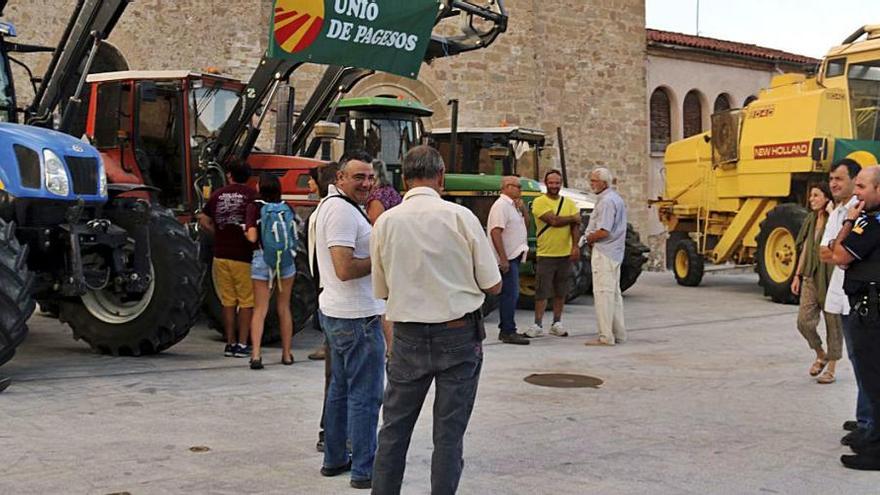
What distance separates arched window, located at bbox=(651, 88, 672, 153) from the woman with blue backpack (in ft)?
62.5

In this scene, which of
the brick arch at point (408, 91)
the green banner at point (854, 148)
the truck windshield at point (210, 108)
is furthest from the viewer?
the brick arch at point (408, 91)

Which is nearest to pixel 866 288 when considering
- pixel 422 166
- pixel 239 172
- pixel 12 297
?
pixel 422 166

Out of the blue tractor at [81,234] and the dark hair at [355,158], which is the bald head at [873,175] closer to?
the dark hair at [355,158]

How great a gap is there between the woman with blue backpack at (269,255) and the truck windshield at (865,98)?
9130 mm

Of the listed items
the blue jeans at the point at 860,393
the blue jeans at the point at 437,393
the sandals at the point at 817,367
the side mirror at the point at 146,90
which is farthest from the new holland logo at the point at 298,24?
the blue jeans at the point at 437,393

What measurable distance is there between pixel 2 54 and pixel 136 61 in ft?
30.4

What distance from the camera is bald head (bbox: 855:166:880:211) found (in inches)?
209

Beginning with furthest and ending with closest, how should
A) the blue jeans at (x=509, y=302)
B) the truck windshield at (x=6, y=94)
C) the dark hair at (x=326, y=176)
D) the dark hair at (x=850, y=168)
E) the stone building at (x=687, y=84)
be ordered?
the stone building at (x=687, y=84), the blue jeans at (x=509, y=302), the truck windshield at (x=6, y=94), the dark hair at (x=850, y=168), the dark hair at (x=326, y=176)

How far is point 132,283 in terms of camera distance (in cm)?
806

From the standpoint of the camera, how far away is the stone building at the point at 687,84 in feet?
83.6

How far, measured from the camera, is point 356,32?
390 inches

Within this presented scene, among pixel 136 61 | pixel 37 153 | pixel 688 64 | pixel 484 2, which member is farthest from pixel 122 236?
pixel 688 64

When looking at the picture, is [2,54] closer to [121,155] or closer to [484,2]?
[121,155]

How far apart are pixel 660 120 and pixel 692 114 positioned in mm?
1162
